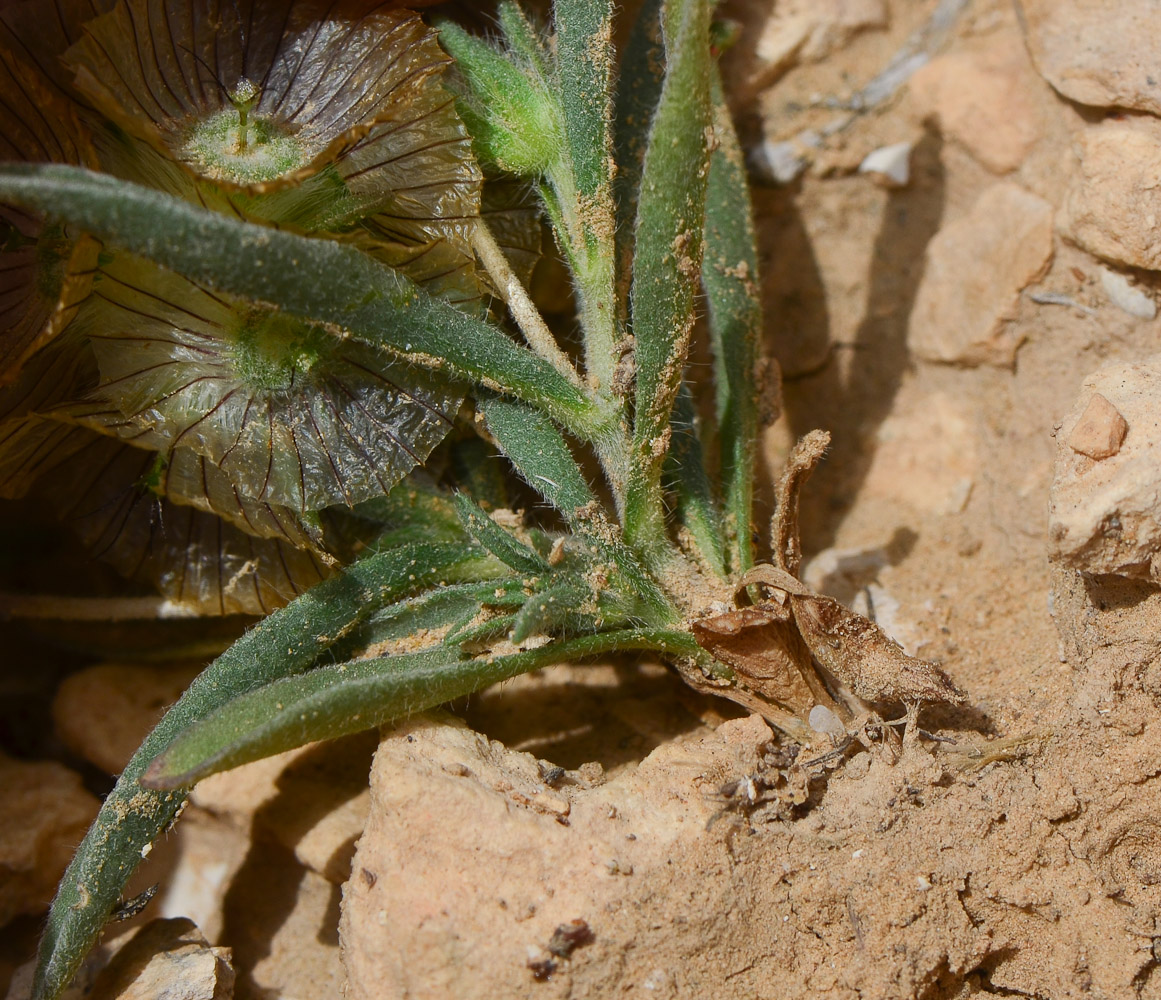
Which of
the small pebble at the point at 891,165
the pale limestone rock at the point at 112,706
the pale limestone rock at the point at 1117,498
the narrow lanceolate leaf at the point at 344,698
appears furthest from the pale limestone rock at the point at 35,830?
the small pebble at the point at 891,165

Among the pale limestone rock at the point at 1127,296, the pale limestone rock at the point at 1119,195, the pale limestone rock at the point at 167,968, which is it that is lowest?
the pale limestone rock at the point at 1127,296

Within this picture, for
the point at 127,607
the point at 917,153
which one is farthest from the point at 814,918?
the point at 917,153

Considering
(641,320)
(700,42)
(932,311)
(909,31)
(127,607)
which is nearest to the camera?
(700,42)

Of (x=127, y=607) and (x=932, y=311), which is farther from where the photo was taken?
Result: (x=932, y=311)

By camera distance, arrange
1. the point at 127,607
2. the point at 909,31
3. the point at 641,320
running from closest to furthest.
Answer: the point at 641,320 < the point at 127,607 < the point at 909,31

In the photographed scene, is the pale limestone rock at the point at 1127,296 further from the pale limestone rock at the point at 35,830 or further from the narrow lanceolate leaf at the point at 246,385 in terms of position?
the pale limestone rock at the point at 35,830

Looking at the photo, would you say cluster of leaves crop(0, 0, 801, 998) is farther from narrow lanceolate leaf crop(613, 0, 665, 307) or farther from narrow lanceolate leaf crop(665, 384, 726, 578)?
narrow lanceolate leaf crop(613, 0, 665, 307)

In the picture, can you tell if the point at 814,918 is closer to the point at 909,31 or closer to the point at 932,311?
the point at 932,311
